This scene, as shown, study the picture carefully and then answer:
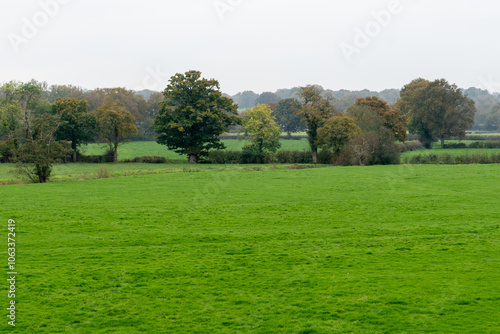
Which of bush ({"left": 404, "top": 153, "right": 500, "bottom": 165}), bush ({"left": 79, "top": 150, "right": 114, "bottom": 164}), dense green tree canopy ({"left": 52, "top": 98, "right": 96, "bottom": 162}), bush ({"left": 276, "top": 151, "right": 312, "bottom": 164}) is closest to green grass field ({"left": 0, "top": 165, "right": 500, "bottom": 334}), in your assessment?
bush ({"left": 404, "top": 153, "right": 500, "bottom": 165})

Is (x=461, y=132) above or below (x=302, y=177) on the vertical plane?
above

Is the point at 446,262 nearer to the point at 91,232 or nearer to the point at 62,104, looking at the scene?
the point at 91,232

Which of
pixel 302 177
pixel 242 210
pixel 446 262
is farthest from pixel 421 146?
pixel 446 262

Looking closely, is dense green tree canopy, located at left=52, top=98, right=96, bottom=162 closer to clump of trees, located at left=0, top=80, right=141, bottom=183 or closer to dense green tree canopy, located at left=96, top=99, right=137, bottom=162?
clump of trees, located at left=0, top=80, right=141, bottom=183

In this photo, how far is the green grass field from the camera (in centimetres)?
1011

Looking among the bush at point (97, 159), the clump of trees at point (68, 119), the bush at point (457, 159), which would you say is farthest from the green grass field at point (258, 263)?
the bush at point (97, 159)

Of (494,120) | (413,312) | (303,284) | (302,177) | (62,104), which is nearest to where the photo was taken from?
(413,312)

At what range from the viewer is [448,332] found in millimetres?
9312

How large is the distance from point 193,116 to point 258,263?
49573mm

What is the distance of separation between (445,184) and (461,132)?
48.5 metres

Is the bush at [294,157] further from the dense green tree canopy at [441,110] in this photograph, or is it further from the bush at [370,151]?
the dense green tree canopy at [441,110]

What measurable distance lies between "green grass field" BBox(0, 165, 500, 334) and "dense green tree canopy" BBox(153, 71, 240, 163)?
34.7 meters

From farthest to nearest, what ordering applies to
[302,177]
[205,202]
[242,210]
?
[302,177] → [205,202] → [242,210]

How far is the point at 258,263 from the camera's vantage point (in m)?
14.4
